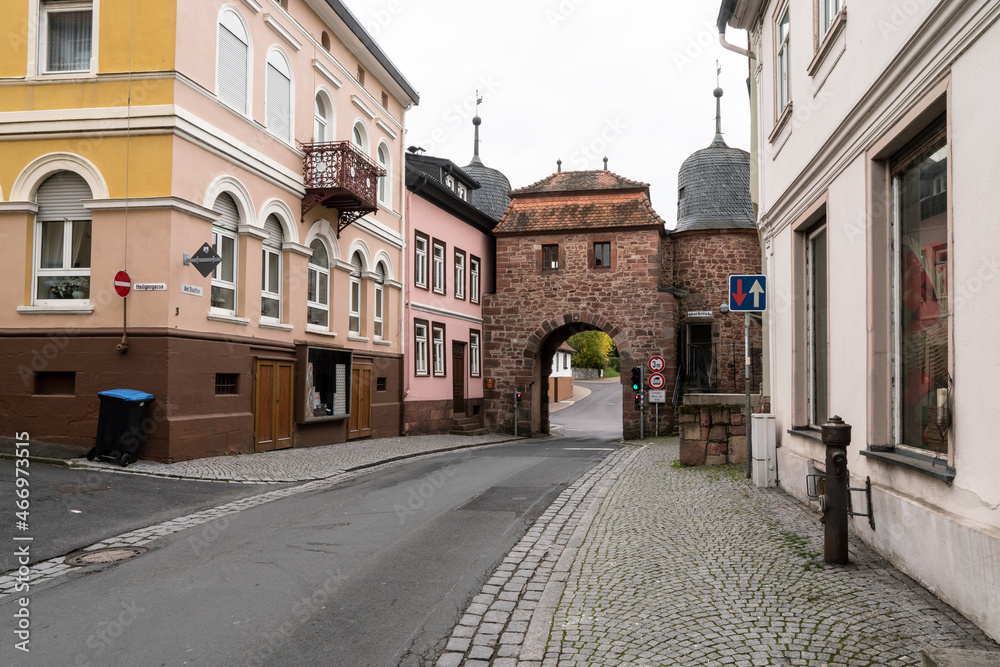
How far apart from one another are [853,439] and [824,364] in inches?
83.9

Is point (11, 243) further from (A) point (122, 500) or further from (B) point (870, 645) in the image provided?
(B) point (870, 645)

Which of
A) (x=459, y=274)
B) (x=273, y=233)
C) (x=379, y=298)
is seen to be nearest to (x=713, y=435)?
(x=273, y=233)

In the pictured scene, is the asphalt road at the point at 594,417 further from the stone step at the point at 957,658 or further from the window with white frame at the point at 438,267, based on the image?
the stone step at the point at 957,658

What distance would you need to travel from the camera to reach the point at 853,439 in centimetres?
736

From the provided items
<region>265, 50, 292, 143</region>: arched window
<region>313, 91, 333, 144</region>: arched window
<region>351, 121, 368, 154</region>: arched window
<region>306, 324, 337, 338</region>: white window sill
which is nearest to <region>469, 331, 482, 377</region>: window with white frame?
<region>351, 121, 368, 154</region>: arched window

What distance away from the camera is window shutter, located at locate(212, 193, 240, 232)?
48.6 ft

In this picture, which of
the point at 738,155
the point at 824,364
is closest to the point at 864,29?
the point at 824,364

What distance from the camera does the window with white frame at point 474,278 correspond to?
30.7 m

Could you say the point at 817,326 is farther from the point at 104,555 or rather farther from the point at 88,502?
the point at 88,502

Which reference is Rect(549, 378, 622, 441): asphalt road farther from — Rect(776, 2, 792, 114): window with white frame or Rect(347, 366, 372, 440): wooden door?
Rect(776, 2, 792, 114): window with white frame

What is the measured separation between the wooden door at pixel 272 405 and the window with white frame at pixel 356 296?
170 inches

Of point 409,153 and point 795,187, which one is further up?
point 409,153

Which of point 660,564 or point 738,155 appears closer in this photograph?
point 660,564

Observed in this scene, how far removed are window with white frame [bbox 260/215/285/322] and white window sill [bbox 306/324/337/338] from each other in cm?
123
